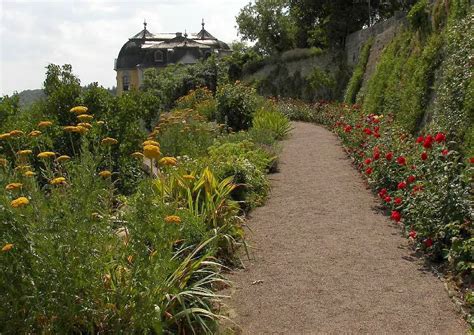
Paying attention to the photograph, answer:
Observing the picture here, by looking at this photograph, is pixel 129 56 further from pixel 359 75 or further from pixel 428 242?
pixel 428 242

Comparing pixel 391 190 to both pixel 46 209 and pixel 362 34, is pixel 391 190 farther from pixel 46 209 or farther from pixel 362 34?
pixel 362 34

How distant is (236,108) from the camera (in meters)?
13.0

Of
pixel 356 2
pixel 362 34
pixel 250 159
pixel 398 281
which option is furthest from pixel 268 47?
pixel 398 281

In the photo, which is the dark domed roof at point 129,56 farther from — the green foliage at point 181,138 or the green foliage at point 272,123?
the green foliage at point 181,138

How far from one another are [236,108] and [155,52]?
3763cm

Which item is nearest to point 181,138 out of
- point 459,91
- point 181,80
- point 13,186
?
point 459,91

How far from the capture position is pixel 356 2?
2380cm

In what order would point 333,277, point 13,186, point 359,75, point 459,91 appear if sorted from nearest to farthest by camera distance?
point 13,186, point 333,277, point 459,91, point 359,75

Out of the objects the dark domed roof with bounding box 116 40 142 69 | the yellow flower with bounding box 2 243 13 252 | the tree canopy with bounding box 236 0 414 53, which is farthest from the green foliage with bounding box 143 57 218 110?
the yellow flower with bounding box 2 243 13 252

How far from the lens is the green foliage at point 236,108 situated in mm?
13023

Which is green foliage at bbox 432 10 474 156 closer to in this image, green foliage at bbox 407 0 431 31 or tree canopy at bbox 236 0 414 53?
green foliage at bbox 407 0 431 31

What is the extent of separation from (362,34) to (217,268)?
59.8ft

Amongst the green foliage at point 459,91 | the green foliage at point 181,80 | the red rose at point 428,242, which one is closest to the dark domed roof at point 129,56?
the green foliage at point 181,80

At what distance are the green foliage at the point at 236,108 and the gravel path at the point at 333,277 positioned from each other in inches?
227
